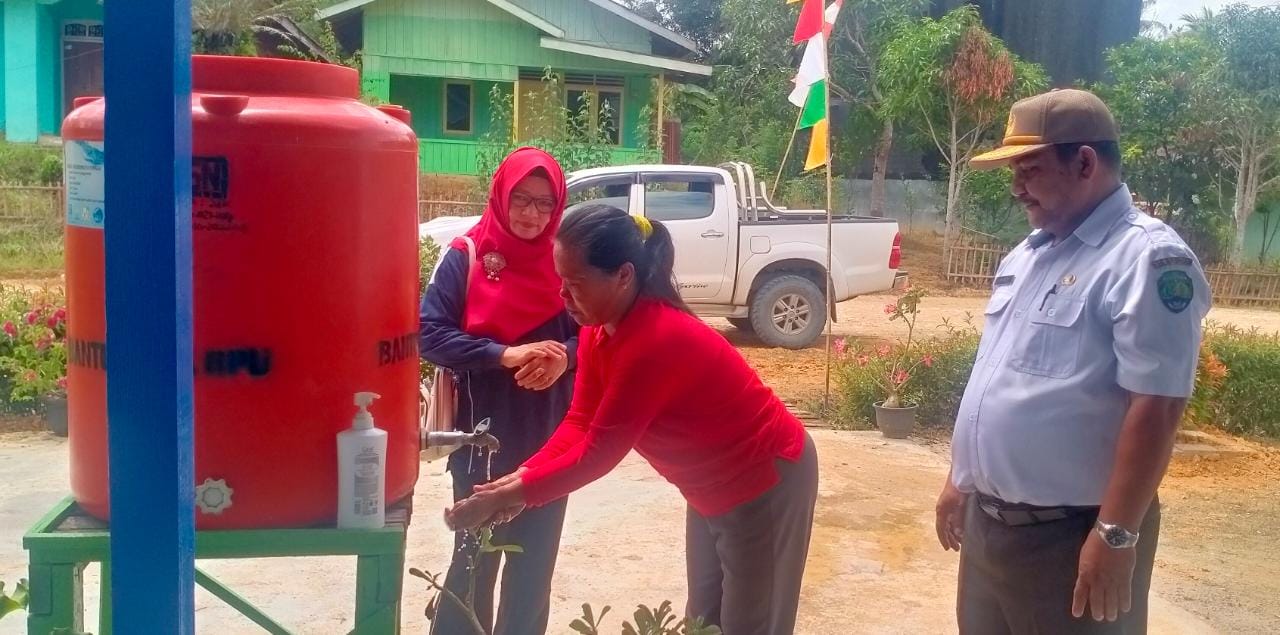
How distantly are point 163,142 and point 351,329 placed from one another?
57cm

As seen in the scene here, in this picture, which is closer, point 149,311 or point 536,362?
point 149,311

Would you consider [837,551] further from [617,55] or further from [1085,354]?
[617,55]

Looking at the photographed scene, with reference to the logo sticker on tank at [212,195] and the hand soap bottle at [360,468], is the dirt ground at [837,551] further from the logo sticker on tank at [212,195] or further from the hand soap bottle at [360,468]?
the logo sticker on tank at [212,195]

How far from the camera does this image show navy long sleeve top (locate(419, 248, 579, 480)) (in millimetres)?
2654

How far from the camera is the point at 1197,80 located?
1691cm

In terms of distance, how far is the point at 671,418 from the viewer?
7.80 feet

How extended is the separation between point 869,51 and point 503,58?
6.44 m

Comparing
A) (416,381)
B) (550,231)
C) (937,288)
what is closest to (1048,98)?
(550,231)

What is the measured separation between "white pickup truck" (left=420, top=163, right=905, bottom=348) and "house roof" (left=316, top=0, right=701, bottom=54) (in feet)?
26.4

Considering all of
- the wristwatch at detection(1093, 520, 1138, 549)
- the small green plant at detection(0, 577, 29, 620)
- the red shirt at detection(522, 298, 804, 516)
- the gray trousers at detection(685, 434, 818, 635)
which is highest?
the red shirt at detection(522, 298, 804, 516)

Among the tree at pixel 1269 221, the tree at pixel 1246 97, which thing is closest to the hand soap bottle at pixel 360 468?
the tree at pixel 1246 97

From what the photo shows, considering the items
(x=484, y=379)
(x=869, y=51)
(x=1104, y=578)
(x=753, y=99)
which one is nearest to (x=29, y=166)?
(x=753, y=99)

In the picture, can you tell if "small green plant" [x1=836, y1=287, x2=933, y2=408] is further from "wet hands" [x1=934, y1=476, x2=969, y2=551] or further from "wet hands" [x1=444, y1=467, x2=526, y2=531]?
"wet hands" [x1=444, y1=467, x2=526, y2=531]

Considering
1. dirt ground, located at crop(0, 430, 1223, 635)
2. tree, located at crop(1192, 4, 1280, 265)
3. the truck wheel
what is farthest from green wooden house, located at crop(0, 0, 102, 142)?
tree, located at crop(1192, 4, 1280, 265)
